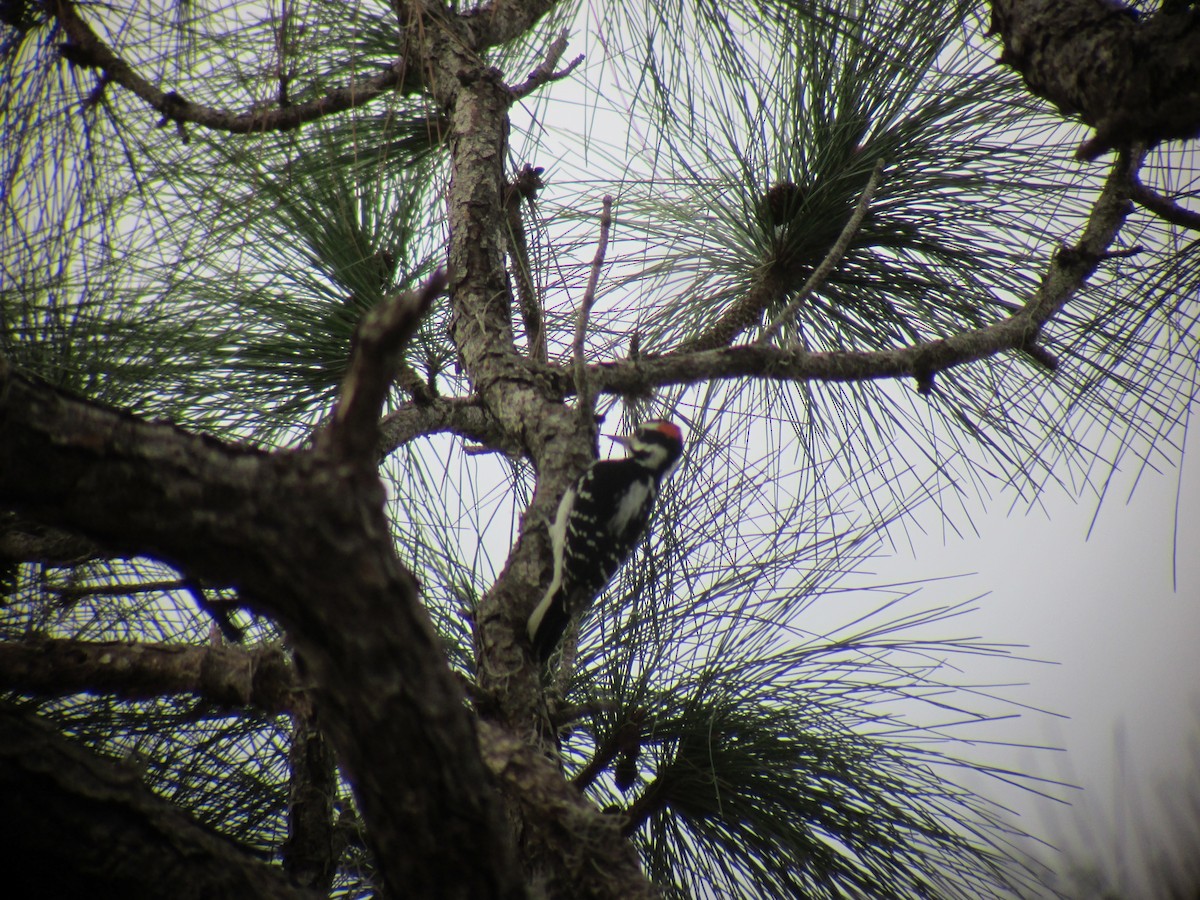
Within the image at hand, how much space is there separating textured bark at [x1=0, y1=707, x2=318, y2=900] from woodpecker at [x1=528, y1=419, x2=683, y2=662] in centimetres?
47

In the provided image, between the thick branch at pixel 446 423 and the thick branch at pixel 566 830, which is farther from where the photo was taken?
the thick branch at pixel 446 423

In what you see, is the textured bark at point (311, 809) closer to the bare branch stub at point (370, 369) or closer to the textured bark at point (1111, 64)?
the bare branch stub at point (370, 369)

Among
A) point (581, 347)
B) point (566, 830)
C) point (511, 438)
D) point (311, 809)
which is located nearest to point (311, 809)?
point (311, 809)

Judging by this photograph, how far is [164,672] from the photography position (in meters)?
0.96

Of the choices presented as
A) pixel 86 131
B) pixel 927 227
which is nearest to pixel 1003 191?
pixel 927 227

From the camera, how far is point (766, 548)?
1.42m

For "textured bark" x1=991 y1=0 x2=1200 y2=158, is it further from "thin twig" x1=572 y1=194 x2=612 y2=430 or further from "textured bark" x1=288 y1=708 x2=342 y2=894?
"textured bark" x1=288 y1=708 x2=342 y2=894

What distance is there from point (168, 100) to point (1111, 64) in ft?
5.18

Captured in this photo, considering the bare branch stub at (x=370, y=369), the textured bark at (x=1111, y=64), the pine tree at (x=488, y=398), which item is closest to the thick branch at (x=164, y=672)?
the pine tree at (x=488, y=398)

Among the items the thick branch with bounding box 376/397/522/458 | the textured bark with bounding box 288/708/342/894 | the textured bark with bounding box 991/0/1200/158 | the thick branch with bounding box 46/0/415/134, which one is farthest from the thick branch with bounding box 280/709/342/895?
the thick branch with bounding box 46/0/415/134

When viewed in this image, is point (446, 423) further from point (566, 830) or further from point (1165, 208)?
point (1165, 208)

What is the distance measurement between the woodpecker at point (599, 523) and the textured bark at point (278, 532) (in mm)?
485

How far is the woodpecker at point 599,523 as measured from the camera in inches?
44.2

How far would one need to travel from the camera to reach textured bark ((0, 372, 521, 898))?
523mm
